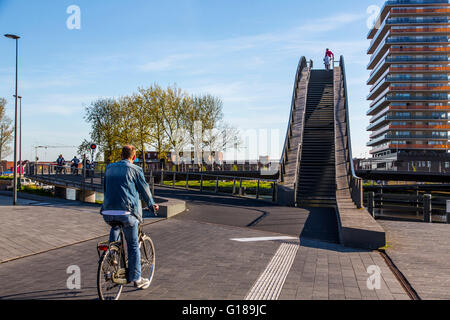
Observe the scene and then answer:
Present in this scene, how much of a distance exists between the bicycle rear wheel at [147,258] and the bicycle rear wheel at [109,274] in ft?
2.05

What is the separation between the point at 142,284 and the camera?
5.01 m

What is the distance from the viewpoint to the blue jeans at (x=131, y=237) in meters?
4.67

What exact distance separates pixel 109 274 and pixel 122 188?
0.95m

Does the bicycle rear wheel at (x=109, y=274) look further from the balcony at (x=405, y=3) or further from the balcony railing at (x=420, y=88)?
the balcony at (x=405, y=3)

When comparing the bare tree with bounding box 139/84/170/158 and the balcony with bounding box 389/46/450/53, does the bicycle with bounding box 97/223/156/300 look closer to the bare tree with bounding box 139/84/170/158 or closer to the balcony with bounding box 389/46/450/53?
the bare tree with bounding box 139/84/170/158

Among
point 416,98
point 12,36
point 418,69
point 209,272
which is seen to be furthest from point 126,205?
point 418,69

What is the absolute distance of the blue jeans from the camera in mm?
4668

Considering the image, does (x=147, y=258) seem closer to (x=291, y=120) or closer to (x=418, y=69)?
(x=291, y=120)

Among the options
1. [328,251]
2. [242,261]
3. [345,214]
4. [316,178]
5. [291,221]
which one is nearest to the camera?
[242,261]
